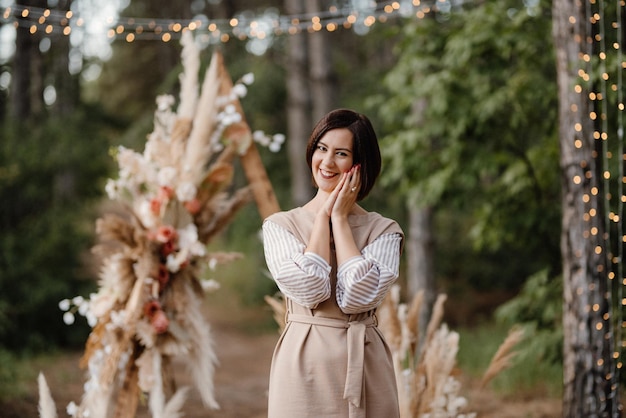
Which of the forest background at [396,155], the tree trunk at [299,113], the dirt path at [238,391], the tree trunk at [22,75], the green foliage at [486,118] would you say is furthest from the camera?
the tree trunk at [299,113]

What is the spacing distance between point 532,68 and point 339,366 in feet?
12.5

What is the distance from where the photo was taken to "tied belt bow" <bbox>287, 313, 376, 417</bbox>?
2.31 metres

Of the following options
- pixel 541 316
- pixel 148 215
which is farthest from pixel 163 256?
pixel 541 316

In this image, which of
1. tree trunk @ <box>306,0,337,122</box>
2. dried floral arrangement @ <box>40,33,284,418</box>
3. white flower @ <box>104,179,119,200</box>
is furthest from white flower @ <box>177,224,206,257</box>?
tree trunk @ <box>306,0,337,122</box>

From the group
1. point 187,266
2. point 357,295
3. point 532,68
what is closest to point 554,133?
point 532,68

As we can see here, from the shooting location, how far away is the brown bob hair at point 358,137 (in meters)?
2.45

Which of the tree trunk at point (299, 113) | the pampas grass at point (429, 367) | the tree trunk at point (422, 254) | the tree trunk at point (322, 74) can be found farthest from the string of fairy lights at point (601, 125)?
the tree trunk at point (299, 113)

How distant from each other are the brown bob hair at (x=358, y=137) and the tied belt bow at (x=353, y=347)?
48cm

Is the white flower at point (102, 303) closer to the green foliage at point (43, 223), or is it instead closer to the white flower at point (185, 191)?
the white flower at point (185, 191)

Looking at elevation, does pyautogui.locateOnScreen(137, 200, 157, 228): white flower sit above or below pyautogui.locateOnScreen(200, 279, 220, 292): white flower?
above

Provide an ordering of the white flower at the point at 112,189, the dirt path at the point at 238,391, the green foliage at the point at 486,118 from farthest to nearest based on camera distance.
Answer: the dirt path at the point at 238,391
the green foliage at the point at 486,118
the white flower at the point at 112,189

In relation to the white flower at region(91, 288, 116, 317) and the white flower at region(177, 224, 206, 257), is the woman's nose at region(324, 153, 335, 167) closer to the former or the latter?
the white flower at region(177, 224, 206, 257)

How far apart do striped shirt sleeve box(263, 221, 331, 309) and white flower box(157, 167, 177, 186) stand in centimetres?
146

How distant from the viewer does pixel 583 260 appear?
4.08 metres
